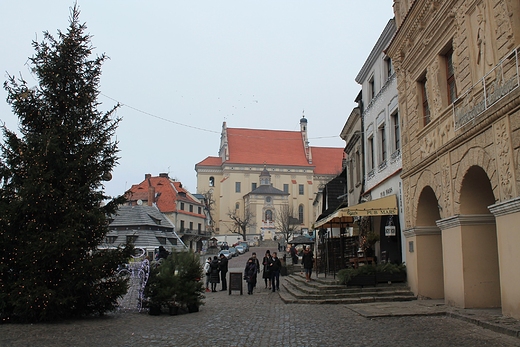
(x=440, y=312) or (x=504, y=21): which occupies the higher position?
(x=504, y=21)

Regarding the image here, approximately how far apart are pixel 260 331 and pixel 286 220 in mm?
90508

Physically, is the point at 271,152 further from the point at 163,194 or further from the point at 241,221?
the point at 163,194

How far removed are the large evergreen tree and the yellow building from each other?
294 ft

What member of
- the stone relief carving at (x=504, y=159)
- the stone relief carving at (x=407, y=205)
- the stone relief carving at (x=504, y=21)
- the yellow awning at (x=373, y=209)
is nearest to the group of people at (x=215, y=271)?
the yellow awning at (x=373, y=209)

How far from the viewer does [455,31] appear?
43.4 ft

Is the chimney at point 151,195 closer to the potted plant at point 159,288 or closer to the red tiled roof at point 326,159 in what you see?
the red tiled roof at point 326,159

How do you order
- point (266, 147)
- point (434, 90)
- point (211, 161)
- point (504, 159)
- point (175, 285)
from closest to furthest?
point (504, 159), point (175, 285), point (434, 90), point (211, 161), point (266, 147)

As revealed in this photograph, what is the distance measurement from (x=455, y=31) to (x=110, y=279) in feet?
35.7

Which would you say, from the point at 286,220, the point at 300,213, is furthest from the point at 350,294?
the point at 300,213

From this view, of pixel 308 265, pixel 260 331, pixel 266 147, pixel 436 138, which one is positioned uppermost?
pixel 266 147

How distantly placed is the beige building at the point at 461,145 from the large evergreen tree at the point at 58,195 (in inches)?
338

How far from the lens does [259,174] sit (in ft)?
366

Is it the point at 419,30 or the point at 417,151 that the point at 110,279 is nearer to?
the point at 417,151

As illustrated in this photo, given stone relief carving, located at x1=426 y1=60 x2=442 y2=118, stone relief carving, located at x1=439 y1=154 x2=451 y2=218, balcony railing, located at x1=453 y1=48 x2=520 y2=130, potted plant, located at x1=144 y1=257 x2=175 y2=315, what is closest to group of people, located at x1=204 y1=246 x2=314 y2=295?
potted plant, located at x1=144 y1=257 x2=175 y2=315
